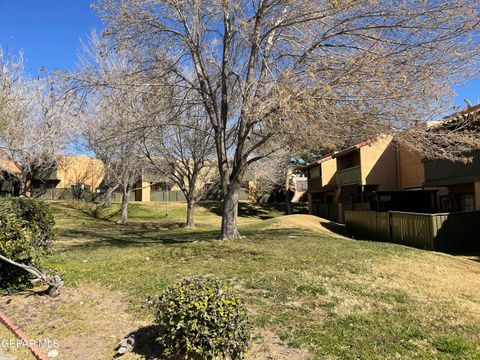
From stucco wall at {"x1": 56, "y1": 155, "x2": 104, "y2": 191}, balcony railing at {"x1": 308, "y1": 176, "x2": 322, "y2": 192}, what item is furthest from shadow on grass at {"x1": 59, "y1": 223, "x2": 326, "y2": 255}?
stucco wall at {"x1": 56, "y1": 155, "x2": 104, "y2": 191}

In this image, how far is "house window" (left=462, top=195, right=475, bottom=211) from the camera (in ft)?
71.9

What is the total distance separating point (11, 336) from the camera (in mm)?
5582

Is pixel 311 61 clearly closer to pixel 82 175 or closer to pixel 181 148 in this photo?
pixel 181 148

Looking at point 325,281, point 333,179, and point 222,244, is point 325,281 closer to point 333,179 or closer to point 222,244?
point 222,244

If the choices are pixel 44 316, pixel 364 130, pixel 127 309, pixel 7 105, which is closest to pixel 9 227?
pixel 44 316

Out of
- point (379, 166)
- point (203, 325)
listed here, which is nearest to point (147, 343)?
point (203, 325)

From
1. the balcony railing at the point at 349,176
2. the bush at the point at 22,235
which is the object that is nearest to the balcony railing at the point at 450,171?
the balcony railing at the point at 349,176

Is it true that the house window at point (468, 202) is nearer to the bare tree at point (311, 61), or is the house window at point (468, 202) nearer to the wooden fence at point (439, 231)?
the wooden fence at point (439, 231)

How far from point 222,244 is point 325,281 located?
5478 millimetres

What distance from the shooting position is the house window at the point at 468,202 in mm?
21917

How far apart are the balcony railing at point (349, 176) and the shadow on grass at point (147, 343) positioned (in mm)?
27863

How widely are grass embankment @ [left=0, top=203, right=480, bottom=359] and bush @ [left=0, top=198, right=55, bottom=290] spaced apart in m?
0.51

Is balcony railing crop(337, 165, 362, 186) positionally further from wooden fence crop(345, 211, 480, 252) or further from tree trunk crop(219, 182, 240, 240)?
tree trunk crop(219, 182, 240, 240)

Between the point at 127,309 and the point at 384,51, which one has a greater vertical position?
the point at 384,51
